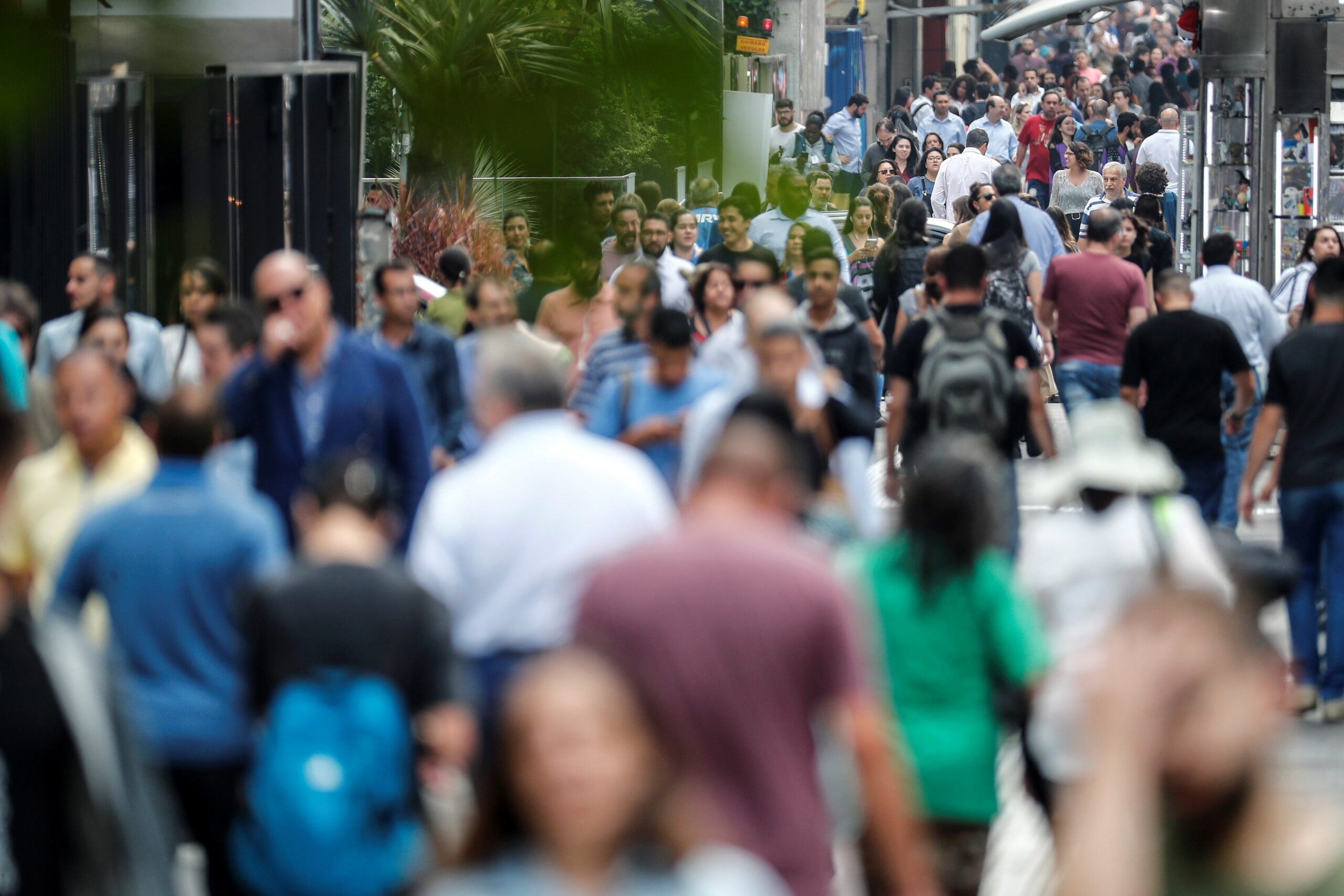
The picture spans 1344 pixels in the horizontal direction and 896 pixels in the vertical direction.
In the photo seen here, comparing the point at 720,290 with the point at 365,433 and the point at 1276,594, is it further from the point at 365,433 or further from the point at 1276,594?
the point at 1276,594

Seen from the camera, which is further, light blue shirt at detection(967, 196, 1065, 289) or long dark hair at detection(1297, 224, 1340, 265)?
light blue shirt at detection(967, 196, 1065, 289)

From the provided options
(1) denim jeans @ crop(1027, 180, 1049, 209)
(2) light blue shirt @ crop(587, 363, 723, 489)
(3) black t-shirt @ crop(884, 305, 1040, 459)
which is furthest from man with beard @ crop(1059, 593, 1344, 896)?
(1) denim jeans @ crop(1027, 180, 1049, 209)

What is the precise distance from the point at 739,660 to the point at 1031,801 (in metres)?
3.34

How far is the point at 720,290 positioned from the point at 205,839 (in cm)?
543

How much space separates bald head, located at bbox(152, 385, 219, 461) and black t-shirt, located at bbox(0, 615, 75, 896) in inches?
55.4

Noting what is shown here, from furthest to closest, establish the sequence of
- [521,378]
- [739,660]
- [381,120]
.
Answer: [521,378] → [739,660] → [381,120]

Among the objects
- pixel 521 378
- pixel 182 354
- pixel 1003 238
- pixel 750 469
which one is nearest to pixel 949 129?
pixel 1003 238

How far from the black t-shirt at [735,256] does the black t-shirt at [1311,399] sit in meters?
2.55

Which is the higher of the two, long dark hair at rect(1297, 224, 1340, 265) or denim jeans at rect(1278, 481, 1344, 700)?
long dark hair at rect(1297, 224, 1340, 265)

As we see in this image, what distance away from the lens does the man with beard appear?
83.3 inches

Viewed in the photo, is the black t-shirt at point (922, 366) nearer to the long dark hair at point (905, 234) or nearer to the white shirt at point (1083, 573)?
A: the white shirt at point (1083, 573)

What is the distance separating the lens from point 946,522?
14.9ft

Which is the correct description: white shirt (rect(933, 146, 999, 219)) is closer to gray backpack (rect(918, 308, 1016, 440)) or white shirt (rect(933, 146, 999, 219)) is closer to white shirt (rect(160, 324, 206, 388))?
white shirt (rect(160, 324, 206, 388))

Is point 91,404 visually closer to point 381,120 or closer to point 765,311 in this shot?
point 765,311
